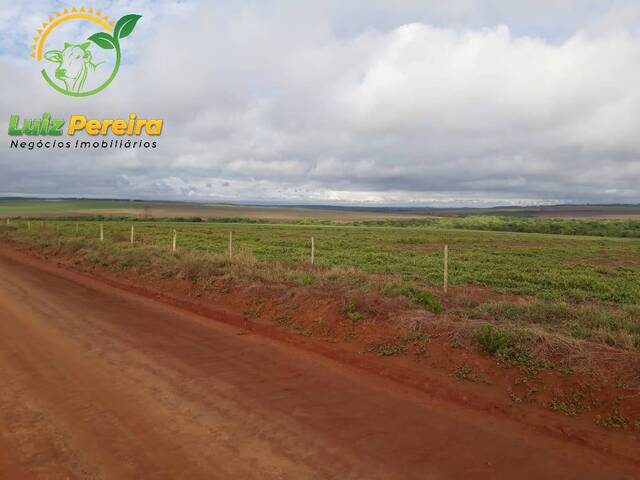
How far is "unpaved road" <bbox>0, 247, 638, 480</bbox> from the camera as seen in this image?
4426 millimetres

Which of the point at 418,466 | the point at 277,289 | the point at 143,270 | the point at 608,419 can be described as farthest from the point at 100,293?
the point at 608,419

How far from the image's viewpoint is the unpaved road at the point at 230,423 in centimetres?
443

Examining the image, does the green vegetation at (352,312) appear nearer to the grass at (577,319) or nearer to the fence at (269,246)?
the grass at (577,319)

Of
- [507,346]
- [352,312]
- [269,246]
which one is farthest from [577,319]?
[269,246]

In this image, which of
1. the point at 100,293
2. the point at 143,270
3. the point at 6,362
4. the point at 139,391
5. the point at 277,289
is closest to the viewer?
the point at 139,391

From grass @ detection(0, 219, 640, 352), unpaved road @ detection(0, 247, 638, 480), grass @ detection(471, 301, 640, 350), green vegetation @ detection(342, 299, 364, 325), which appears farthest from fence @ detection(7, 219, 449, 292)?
unpaved road @ detection(0, 247, 638, 480)

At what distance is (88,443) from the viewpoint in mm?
4754

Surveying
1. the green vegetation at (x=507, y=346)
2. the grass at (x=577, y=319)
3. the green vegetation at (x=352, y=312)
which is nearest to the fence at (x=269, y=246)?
the grass at (x=577, y=319)

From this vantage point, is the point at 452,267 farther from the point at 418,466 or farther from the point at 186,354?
the point at 418,466

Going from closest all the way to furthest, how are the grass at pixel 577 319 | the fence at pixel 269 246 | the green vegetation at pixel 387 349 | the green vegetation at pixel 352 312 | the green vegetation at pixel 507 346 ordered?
the green vegetation at pixel 507 346
the grass at pixel 577 319
the green vegetation at pixel 387 349
the green vegetation at pixel 352 312
the fence at pixel 269 246

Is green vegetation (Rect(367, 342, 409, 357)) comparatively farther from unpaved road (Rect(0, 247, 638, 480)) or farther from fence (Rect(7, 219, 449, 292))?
fence (Rect(7, 219, 449, 292))

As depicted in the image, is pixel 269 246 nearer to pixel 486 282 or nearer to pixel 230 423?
pixel 486 282

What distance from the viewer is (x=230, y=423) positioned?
17.4 feet

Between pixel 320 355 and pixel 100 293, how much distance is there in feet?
28.5
